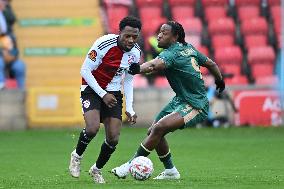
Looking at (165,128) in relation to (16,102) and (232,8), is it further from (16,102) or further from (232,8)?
(232,8)

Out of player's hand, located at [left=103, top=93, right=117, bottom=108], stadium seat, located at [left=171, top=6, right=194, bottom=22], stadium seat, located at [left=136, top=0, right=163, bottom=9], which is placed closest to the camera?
player's hand, located at [left=103, top=93, right=117, bottom=108]

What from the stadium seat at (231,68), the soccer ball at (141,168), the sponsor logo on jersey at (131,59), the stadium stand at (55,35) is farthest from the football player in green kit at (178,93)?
the stadium seat at (231,68)

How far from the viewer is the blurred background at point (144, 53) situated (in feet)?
78.3

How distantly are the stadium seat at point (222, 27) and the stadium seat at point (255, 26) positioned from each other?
367mm

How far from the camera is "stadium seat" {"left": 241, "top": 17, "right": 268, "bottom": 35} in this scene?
27.5 metres

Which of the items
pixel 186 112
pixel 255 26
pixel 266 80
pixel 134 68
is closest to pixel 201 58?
pixel 186 112

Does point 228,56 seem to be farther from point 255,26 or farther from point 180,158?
point 180,158

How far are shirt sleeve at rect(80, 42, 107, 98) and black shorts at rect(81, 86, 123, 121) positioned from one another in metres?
0.23

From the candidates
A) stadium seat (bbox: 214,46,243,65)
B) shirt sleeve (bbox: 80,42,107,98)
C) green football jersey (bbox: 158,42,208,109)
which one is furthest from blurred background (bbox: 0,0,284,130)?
shirt sleeve (bbox: 80,42,107,98)

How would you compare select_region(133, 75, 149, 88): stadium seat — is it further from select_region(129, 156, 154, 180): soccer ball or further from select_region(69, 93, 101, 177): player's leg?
select_region(129, 156, 154, 180): soccer ball

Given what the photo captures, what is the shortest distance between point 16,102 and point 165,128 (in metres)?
11.5

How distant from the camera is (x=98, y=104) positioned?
12.5 meters

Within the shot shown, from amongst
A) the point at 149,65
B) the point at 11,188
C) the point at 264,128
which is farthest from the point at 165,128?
the point at 264,128

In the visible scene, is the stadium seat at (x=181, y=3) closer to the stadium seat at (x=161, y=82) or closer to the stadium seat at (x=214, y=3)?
the stadium seat at (x=214, y=3)
